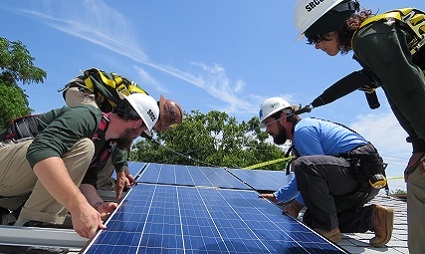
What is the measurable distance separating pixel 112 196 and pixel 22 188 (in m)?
1.22

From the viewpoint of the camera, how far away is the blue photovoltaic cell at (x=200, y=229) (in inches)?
65.7

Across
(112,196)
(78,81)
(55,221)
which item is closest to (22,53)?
(78,81)

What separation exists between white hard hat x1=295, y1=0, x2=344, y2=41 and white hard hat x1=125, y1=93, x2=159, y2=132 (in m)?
1.55

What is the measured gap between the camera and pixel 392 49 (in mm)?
1712

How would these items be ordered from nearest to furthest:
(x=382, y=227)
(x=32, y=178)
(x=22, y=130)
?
(x=32, y=178), (x=22, y=130), (x=382, y=227)

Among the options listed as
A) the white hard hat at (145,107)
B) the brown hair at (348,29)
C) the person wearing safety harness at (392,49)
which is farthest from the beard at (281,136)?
the brown hair at (348,29)

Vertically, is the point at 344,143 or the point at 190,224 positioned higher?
the point at 344,143

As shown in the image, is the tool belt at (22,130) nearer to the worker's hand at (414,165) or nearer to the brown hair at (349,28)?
the brown hair at (349,28)

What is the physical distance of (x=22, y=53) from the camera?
632 inches

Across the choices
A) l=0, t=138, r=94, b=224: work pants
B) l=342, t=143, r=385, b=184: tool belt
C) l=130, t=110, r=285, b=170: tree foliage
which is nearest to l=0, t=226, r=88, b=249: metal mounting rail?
l=0, t=138, r=94, b=224: work pants

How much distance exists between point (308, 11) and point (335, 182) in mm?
1664

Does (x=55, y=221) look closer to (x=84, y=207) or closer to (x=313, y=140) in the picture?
(x=84, y=207)

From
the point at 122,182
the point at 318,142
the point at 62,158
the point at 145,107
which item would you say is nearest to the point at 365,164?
the point at 318,142

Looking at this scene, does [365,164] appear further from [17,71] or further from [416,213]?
[17,71]
